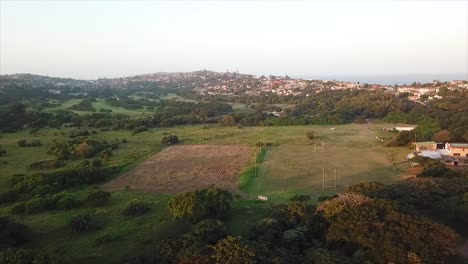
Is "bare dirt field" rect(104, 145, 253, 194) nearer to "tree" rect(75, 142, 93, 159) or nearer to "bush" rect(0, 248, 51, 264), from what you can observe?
"tree" rect(75, 142, 93, 159)

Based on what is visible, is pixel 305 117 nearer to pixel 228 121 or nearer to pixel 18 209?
pixel 228 121

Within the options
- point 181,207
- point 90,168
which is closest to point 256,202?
point 181,207

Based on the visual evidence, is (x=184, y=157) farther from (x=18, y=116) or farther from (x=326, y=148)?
(x=18, y=116)

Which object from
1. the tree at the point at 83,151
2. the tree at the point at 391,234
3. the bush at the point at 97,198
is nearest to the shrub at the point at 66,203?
the bush at the point at 97,198

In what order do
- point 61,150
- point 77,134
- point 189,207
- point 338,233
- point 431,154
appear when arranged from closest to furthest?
point 338,233
point 189,207
point 431,154
point 61,150
point 77,134

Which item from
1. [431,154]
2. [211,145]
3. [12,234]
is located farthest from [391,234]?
[211,145]
